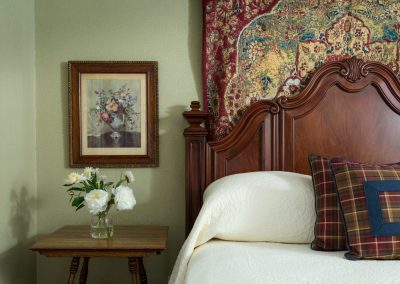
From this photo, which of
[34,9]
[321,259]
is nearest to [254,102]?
[321,259]

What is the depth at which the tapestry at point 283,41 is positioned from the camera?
2232mm

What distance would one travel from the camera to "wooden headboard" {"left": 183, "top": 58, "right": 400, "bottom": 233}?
2164 mm

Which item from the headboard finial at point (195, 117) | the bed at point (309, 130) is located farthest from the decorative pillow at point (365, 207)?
the headboard finial at point (195, 117)

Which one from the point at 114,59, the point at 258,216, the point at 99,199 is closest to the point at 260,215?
the point at 258,216

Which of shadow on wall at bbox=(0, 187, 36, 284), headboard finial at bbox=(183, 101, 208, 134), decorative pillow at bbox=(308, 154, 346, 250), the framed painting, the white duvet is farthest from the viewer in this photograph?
the framed painting

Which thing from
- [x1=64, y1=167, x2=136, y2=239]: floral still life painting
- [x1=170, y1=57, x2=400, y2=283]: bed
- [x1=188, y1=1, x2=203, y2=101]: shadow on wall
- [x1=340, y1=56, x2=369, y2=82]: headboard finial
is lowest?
[x1=64, y1=167, x2=136, y2=239]: floral still life painting

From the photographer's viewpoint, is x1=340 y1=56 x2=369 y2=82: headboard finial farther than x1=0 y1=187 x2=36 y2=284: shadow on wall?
Yes

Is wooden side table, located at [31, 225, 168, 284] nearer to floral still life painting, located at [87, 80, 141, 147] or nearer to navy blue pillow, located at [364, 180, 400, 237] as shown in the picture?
floral still life painting, located at [87, 80, 141, 147]

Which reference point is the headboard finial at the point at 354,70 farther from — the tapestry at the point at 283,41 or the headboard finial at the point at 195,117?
the headboard finial at the point at 195,117

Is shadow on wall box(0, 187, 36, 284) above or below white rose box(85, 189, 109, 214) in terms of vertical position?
below

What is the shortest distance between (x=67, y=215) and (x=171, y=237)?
65 cm

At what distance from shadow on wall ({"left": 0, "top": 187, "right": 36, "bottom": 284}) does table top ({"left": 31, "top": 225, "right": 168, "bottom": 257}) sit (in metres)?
0.28

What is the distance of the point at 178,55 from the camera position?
230 cm

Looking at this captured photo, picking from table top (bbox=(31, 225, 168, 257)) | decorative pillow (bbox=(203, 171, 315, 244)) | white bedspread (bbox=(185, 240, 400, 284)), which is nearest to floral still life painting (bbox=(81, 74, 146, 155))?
table top (bbox=(31, 225, 168, 257))
